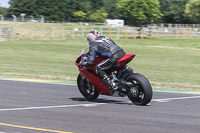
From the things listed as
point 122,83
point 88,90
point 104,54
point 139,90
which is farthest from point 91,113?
point 88,90

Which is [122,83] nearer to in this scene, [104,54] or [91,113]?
[104,54]

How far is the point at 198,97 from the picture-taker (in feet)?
33.2

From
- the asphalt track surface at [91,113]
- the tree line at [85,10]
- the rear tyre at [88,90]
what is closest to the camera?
the asphalt track surface at [91,113]

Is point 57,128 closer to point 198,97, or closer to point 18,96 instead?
point 18,96

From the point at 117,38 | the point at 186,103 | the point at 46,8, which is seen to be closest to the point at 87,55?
the point at 186,103

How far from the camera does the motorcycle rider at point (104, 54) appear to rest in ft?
28.9

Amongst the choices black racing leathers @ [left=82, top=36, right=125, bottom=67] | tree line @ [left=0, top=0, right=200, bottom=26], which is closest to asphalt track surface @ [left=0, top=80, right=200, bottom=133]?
black racing leathers @ [left=82, top=36, right=125, bottom=67]

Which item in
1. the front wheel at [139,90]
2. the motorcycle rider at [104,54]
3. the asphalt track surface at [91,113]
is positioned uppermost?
the motorcycle rider at [104,54]

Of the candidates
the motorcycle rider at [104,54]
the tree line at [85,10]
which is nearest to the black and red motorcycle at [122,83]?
the motorcycle rider at [104,54]

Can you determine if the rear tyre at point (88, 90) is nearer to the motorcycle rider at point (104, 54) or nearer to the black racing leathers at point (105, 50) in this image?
the motorcycle rider at point (104, 54)

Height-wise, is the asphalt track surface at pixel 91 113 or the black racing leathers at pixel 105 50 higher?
the black racing leathers at pixel 105 50

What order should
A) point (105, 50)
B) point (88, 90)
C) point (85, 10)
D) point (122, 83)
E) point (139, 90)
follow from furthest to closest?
point (85, 10)
point (88, 90)
point (105, 50)
point (122, 83)
point (139, 90)

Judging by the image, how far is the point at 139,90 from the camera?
8.54 meters

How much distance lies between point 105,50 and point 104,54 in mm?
105
